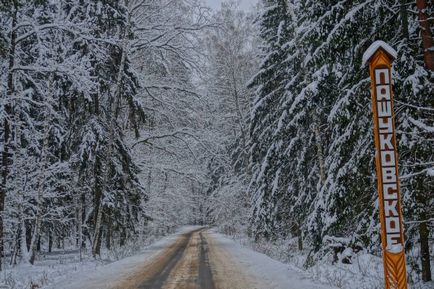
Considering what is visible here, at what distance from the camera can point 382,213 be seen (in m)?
5.59

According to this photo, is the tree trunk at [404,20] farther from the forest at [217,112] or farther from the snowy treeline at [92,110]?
the snowy treeline at [92,110]

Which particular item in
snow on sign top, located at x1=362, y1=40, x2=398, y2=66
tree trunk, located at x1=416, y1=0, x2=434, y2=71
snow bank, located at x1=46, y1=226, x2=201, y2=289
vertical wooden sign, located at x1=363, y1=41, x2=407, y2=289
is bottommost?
snow bank, located at x1=46, y1=226, x2=201, y2=289

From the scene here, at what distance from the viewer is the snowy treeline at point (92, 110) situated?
584 inches

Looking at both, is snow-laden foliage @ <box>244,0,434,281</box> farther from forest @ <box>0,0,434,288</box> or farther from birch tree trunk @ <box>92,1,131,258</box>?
birch tree trunk @ <box>92,1,131,258</box>

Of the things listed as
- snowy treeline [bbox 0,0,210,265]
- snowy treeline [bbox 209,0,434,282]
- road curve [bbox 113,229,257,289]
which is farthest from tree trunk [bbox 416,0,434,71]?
snowy treeline [bbox 0,0,210,265]

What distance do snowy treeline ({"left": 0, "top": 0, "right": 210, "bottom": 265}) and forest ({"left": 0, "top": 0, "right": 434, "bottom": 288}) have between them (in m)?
0.10

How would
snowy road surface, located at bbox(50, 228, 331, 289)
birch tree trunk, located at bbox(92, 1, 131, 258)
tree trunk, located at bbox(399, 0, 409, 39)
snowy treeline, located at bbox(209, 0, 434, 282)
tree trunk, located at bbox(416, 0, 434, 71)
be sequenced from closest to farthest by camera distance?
tree trunk, located at bbox(416, 0, 434, 71) < snowy treeline, located at bbox(209, 0, 434, 282) < tree trunk, located at bbox(399, 0, 409, 39) < snowy road surface, located at bbox(50, 228, 331, 289) < birch tree trunk, located at bbox(92, 1, 131, 258)

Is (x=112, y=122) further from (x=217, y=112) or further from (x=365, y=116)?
(x=217, y=112)

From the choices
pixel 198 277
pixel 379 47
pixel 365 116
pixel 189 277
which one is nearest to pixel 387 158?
pixel 379 47

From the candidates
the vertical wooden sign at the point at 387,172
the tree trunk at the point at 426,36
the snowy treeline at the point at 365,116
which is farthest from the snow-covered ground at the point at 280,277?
the tree trunk at the point at 426,36

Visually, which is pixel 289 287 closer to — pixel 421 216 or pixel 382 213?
pixel 421 216

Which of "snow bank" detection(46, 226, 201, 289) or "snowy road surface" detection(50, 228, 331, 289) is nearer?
"snowy road surface" detection(50, 228, 331, 289)

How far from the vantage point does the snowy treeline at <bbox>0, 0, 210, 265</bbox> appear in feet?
48.7

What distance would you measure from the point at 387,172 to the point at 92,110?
15.8 metres
